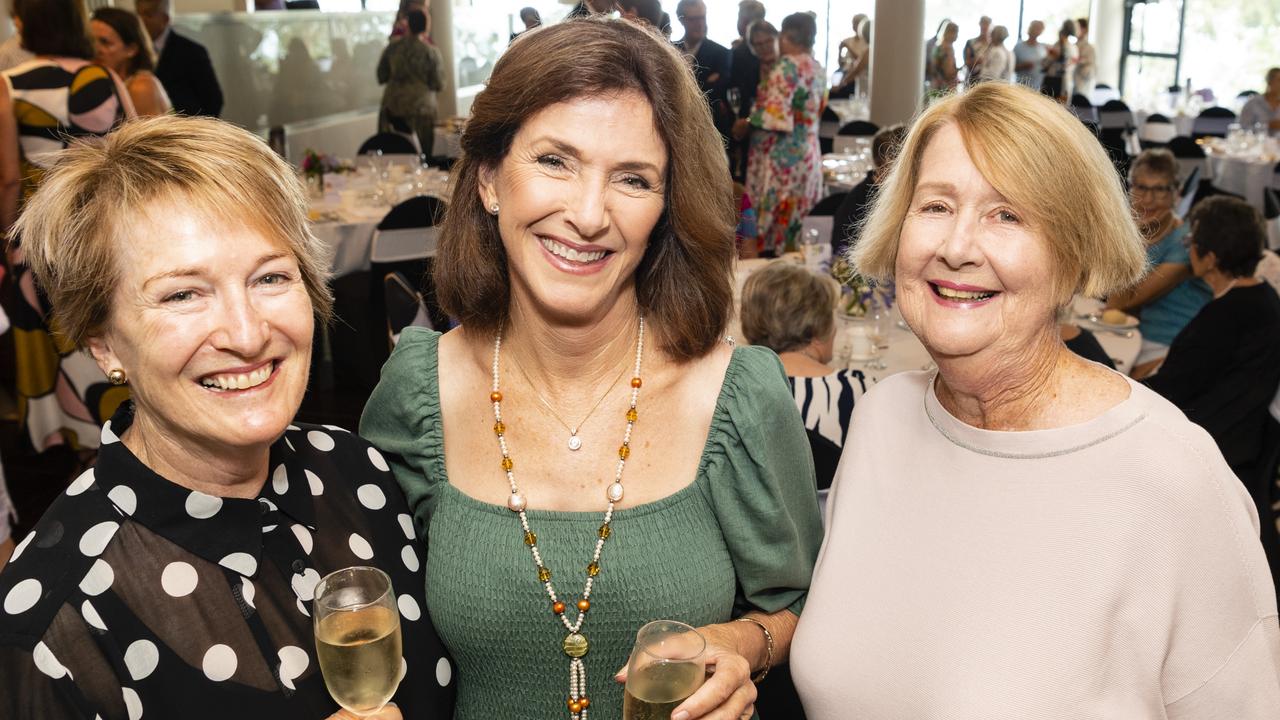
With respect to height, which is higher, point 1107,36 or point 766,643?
point 1107,36

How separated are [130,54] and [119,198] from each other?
16.8 ft

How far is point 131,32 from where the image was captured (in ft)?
18.6

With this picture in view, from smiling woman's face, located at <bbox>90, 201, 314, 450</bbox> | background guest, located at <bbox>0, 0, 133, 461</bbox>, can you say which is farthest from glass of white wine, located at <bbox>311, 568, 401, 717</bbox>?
background guest, located at <bbox>0, 0, 133, 461</bbox>

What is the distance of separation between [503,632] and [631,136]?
803 mm

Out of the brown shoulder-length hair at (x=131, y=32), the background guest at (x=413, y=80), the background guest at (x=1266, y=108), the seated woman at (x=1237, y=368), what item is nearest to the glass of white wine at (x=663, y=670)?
the seated woman at (x=1237, y=368)

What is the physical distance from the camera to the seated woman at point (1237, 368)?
3963 mm

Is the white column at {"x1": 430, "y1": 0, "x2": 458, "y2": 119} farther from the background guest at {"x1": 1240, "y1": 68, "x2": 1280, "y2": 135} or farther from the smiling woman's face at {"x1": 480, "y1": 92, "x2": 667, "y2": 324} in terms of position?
the smiling woman's face at {"x1": 480, "y1": 92, "x2": 667, "y2": 324}

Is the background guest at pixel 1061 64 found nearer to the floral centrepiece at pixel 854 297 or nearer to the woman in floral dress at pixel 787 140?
the woman in floral dress at pixel 787 140

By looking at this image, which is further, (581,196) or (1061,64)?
(1061,64)

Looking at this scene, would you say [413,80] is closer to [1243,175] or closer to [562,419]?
[1243,175]

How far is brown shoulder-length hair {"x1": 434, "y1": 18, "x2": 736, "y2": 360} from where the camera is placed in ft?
5.29

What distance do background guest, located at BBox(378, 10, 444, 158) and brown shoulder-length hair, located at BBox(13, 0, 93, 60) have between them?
525 cm

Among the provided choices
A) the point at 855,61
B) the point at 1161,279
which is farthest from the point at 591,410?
the point at 855,61

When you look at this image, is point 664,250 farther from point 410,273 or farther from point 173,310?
point 410,273
